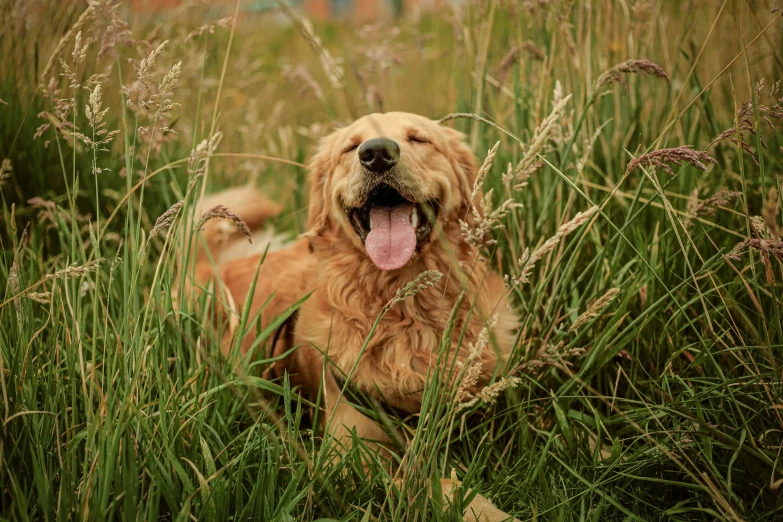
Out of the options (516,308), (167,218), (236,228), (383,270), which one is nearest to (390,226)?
(383,270)

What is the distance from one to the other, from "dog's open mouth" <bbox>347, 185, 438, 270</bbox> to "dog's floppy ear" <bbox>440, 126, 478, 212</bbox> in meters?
0.20

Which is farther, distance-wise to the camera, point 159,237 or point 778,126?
point 159,237

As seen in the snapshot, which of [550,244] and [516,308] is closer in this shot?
[550,244]

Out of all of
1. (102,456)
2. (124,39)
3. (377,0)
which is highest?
(377,0)

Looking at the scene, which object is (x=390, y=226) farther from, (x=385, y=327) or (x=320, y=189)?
(x=320, y=189)

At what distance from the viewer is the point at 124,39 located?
5.91 feet

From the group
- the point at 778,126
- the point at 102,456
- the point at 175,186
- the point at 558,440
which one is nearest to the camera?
the point at 102,456

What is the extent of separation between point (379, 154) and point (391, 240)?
0.30m

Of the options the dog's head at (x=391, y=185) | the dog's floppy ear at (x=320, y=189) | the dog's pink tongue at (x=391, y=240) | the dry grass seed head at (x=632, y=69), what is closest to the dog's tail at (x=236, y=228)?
the dog's floppy ear at (x=320, y=189)

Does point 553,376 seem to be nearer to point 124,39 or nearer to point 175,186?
point 175,186

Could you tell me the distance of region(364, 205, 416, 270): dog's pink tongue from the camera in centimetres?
207

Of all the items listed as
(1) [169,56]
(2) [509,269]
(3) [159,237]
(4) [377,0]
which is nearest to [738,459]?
(2) [509,269]

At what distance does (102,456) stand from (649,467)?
4.35ft

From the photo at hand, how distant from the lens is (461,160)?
243 centimetres
